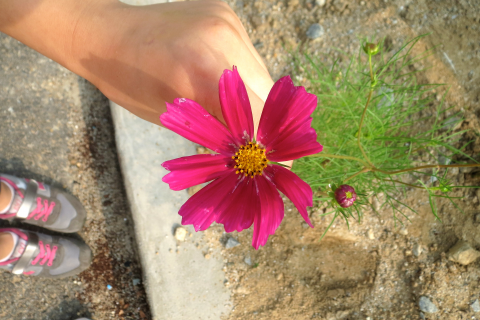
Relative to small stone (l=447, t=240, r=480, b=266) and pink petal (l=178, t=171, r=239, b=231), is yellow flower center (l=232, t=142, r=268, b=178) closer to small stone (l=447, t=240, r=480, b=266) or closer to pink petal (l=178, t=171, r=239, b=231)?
pink petal (l=178, t=171, r=239, b=231)

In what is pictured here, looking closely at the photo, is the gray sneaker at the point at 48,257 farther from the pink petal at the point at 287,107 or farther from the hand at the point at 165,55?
the pink petal at the point at 287,107

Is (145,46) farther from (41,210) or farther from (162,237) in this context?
→ (41,210)

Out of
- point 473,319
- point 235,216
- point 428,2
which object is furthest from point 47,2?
point 473,319

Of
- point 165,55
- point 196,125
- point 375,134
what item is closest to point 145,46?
point 165,55

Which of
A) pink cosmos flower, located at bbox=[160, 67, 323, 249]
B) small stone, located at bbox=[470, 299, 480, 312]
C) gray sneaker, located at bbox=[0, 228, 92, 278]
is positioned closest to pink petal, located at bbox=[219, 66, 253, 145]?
pink cosmos flower, located at bbox=[160, 67, 323, 249]

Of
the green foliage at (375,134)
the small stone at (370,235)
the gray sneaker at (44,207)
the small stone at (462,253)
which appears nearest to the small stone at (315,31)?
the green foliage at (375,134)

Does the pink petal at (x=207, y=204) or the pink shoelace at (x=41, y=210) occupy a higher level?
the pink shoelace at (x=41, y=210)

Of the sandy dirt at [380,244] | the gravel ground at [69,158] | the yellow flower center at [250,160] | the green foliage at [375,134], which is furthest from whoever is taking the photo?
the gravel ground at [69,158]

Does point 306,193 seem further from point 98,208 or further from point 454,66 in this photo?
point 98,208
